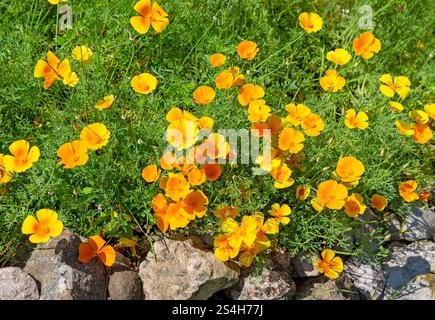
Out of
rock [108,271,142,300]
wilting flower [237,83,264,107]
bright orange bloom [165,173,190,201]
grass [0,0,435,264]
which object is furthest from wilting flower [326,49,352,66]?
rock [108,271,142,300]

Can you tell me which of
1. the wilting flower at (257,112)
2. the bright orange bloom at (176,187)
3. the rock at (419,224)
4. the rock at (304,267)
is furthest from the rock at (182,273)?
the rock at (419,224)

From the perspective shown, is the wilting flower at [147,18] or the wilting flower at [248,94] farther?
the wilting flower at [147,18]

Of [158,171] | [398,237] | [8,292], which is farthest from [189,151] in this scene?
[398,237]

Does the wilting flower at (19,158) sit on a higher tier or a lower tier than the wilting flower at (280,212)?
higher

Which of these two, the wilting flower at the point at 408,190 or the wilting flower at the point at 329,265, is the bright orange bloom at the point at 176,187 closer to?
the wilting flower at the point at 329,265

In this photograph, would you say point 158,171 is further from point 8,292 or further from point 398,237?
point 398,237

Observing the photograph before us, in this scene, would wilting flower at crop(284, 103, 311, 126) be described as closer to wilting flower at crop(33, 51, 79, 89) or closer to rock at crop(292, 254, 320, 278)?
rock at crop(292, 254, 320, 278)
